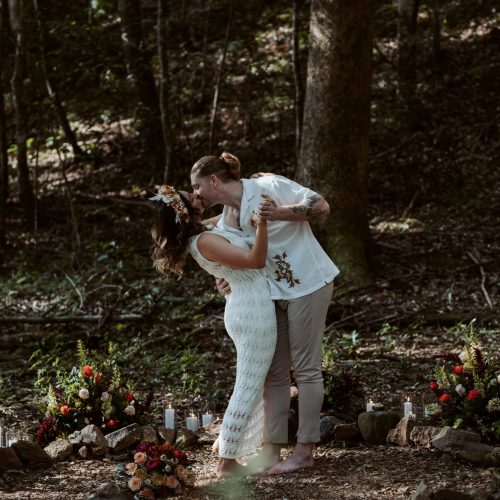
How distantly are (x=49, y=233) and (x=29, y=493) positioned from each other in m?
8.59

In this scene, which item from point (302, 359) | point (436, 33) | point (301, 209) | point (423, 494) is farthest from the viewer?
point (436, 33)

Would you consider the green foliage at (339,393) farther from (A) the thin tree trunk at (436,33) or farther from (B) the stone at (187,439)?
(A) the thin tree trunk at (436,33)

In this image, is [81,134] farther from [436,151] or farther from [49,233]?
[436,151]

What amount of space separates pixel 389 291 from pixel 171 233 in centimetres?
483

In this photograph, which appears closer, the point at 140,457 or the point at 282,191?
the point at 140,457

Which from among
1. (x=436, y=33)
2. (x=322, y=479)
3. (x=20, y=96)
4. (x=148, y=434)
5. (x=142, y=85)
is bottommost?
(x=322, y=479)

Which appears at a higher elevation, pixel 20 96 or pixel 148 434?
pixel 20 96

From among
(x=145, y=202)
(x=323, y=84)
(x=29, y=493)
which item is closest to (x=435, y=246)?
(x=323, y=84)

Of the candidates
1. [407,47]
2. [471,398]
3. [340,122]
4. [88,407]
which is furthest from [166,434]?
[407,47]

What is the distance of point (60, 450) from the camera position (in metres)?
4.79

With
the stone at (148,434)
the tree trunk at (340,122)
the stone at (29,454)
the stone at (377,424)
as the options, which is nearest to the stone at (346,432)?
the stone at (377,424)

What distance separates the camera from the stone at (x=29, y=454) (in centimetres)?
465

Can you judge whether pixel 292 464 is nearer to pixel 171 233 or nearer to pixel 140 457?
pixel 140 457

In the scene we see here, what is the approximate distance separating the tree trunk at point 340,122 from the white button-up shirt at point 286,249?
441 centimetres
